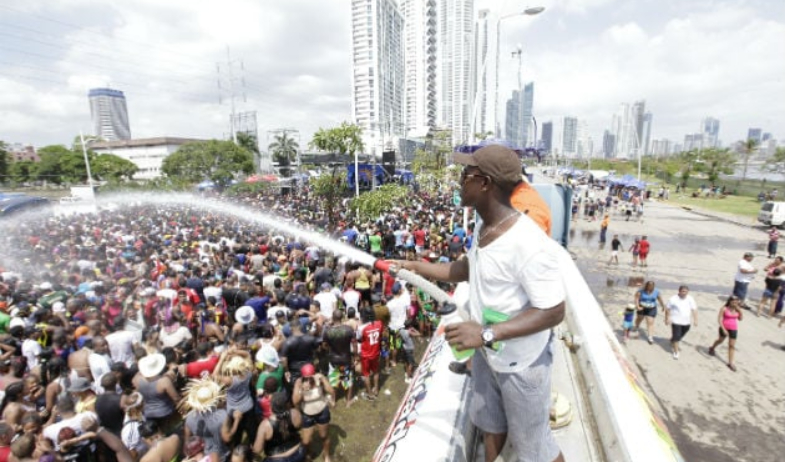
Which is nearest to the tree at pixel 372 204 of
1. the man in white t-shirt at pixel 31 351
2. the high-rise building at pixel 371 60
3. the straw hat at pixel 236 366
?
the man in white t-shirt at pixel 31 351

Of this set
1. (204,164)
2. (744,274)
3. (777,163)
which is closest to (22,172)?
(204,164)

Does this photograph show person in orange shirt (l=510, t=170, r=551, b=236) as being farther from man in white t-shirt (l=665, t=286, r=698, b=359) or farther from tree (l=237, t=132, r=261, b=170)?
tree (l=237, t=132, r=261, b=170)

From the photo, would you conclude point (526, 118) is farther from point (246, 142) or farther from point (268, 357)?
point (268, 357)

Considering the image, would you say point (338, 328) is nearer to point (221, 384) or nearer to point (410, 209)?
point (221, 384)

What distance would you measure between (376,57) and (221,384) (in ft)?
429

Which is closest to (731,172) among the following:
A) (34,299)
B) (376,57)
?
(34,299)

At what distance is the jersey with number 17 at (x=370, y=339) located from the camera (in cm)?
688

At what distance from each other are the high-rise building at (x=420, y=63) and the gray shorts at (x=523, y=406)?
5393 inches

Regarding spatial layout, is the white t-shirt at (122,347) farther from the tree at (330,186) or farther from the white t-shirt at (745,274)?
the white t-shirt at (745,274)

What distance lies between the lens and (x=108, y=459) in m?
4.44

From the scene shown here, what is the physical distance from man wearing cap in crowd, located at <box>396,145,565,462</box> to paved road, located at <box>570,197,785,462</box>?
5.83 meters

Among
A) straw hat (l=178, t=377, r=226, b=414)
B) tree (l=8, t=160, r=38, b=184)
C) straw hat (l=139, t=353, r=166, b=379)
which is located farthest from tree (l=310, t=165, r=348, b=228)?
tree (l=8, t=160, r=38, b=184)

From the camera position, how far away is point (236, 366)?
483 centimetres

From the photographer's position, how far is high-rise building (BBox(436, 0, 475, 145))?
14725 centimetres
